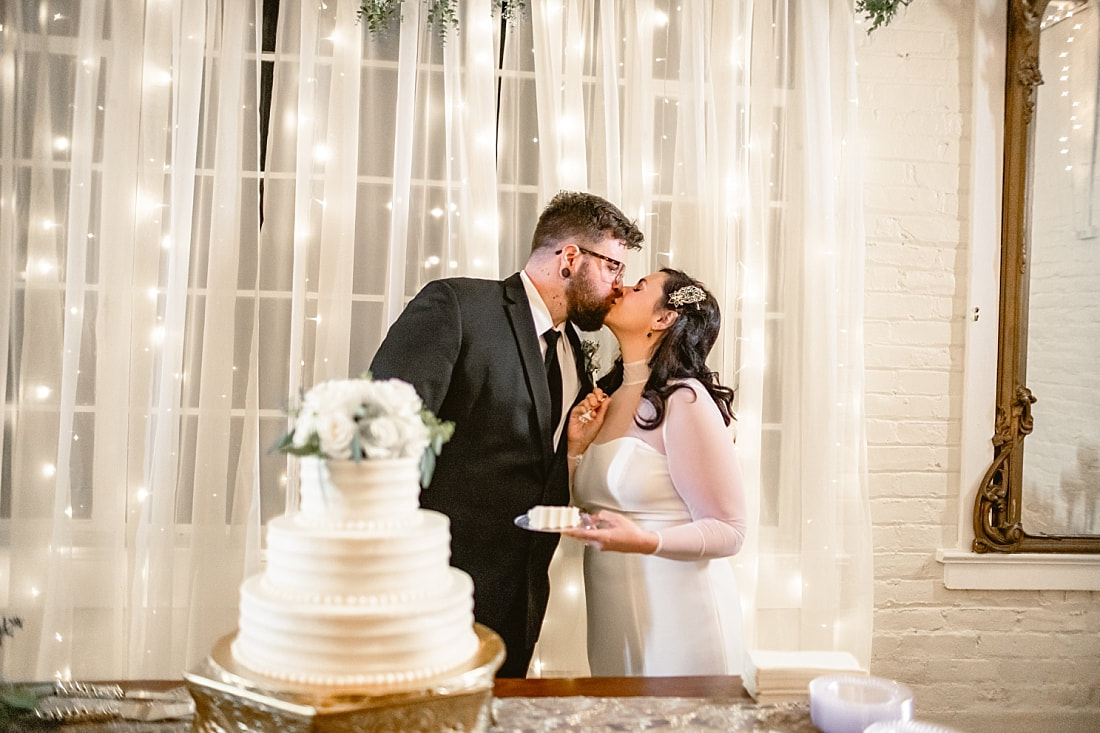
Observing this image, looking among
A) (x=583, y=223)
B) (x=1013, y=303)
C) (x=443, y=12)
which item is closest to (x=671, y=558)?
(x=583, y=223)

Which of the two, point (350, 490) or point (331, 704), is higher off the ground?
point (350, 490)

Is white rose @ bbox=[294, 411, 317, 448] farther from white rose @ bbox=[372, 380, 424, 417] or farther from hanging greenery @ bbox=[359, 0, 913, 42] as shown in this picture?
hanging greenery @ bbox=[359, 0, 913, 42]

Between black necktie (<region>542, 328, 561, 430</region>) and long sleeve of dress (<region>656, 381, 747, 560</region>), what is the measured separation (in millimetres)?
385

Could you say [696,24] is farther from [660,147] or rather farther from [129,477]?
[129,477]

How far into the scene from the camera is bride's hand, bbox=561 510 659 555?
2.17m

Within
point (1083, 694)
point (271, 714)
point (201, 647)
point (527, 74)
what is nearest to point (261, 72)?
point (527, 74)

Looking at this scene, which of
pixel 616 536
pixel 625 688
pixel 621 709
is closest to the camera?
pixel 621 709

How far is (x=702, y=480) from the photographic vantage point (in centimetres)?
247

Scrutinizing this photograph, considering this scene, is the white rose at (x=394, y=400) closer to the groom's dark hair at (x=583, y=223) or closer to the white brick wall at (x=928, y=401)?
the groom's dark hair at (x=583, y=223)

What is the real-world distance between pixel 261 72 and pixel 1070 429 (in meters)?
3.45

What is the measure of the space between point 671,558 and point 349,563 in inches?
48.4

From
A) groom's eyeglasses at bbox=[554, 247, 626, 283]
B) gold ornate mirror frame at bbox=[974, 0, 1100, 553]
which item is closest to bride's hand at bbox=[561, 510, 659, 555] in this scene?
groom's eyeglasses at bbox=[554, 247, 626, 283]

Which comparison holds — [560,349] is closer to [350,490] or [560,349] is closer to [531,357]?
[531,357]

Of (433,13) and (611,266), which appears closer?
(611,266)
